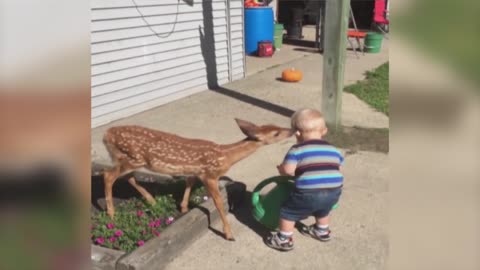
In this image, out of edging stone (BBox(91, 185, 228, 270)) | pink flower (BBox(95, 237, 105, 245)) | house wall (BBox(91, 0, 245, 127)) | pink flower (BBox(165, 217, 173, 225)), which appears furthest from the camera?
house wall (BBox(91, 0, 245, 127))

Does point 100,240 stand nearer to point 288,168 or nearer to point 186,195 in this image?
point 186,195

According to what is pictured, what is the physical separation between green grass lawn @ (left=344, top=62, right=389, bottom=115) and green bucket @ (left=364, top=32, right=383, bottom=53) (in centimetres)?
311

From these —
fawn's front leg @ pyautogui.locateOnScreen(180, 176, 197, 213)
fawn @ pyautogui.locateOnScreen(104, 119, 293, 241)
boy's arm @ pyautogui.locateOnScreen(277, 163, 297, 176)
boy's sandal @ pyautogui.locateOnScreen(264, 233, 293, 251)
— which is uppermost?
fawn @ pyautogui.locateOnScreen(104, 119, 293, 241)

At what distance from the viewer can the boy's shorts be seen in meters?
3.62

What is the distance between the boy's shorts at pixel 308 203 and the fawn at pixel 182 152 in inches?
16.6

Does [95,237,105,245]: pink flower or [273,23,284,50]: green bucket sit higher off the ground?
[273,23,284,50]: green bucket

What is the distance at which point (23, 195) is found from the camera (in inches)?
20.9

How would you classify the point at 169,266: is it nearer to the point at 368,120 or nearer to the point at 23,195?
the point at 23,195

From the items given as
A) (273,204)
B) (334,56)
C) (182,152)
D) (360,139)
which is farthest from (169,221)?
(334,56)

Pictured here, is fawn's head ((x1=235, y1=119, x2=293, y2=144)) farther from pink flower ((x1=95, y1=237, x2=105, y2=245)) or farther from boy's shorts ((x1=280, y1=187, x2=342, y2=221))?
pink flower ((x1=95, y1=237, x2=105, y2=245))

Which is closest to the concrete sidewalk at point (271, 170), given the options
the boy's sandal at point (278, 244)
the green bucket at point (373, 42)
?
the boy's sandal at point (278, 244)

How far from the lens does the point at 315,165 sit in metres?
3.57

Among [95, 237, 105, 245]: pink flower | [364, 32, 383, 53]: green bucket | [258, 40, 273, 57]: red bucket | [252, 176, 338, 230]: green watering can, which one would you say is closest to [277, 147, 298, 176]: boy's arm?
[252, 176, 338, 230]: green watering can

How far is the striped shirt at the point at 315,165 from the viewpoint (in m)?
3.56
